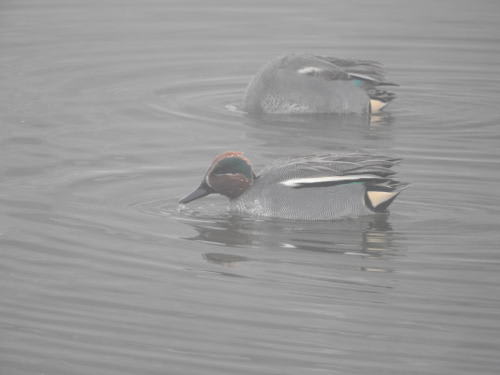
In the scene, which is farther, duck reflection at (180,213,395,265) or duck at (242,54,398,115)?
duck at (242,54,398,115)

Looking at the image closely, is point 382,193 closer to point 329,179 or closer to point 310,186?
point 329,179

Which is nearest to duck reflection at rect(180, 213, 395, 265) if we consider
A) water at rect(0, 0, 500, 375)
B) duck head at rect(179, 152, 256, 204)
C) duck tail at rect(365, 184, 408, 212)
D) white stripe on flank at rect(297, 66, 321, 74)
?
water at rect(0, 0, 500, 375)

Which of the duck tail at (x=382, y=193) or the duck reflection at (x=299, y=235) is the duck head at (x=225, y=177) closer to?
the duck reflection at (x=299, y=235)

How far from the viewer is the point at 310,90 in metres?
12.7

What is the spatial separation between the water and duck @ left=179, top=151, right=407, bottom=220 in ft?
0.43

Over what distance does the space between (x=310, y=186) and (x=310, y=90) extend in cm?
407

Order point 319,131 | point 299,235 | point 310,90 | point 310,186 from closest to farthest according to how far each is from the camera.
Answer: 1. point 299,235
2. point 310,186
3. point 319,131
4. point 310,90

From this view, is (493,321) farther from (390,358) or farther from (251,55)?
(251,55)

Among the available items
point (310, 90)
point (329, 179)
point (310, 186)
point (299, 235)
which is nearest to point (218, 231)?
point (299, 235)

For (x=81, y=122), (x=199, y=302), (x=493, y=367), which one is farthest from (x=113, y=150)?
(x=493, y=367)

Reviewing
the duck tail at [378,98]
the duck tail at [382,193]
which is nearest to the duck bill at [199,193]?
the duck tail at [382,193]

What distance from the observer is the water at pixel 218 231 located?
6512 mm

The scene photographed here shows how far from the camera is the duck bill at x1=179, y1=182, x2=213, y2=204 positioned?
29.2 ft

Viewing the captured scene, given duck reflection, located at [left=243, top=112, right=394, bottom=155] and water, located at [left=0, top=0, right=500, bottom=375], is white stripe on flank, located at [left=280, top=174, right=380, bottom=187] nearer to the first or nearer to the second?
water, located at [left=0, top=0, right=500, bottom=375]
